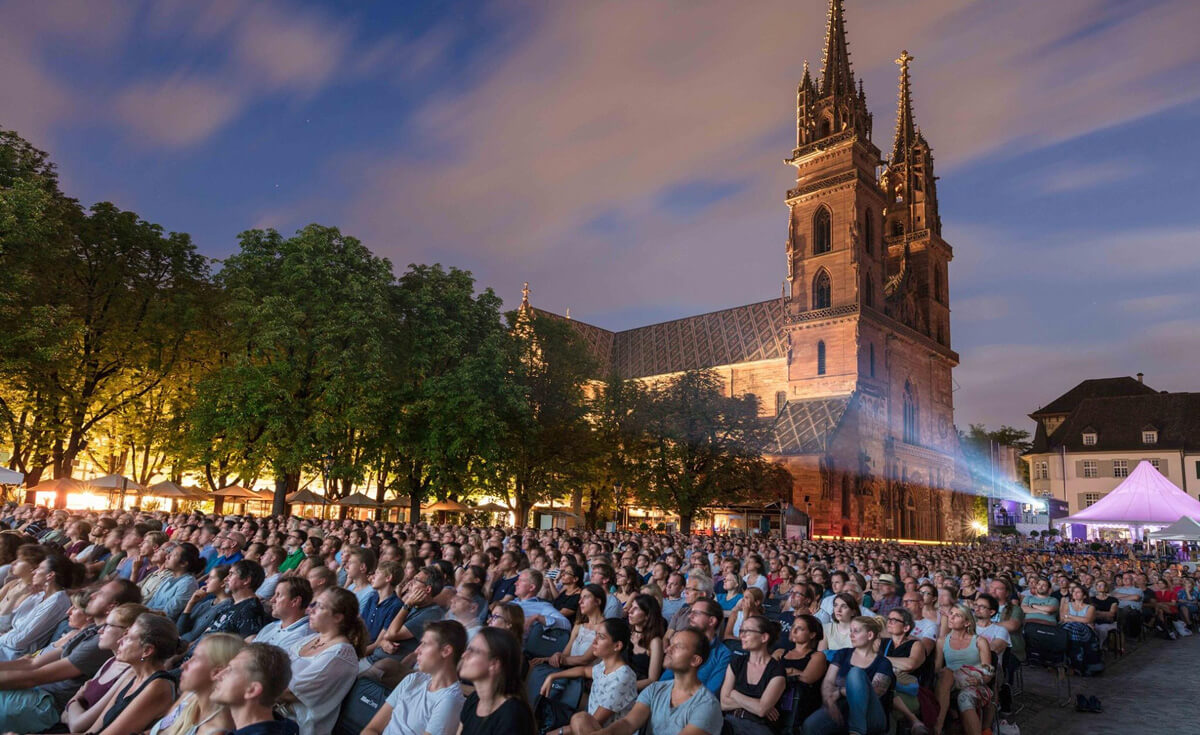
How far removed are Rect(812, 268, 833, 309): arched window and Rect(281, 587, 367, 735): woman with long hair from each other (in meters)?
56.3

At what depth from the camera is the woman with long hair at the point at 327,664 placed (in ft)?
16.1

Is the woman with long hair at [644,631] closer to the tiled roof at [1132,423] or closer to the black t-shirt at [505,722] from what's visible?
the black t-shirt at [505,722]

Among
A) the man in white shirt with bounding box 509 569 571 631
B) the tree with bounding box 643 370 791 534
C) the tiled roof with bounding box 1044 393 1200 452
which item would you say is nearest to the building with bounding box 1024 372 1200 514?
the tiled roof with bounding box 1044 393 1200 452

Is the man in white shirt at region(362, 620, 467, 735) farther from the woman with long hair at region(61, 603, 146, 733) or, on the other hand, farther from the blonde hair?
the woman with long hair at region(61, 603, 146, 733)

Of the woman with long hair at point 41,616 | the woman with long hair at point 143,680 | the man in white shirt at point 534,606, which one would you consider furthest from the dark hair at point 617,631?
the woman with long hair at point 41,616

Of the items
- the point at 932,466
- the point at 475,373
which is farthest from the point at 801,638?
the point at 932,466

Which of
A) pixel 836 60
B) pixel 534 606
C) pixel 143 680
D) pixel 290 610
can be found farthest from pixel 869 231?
pixel 143 680


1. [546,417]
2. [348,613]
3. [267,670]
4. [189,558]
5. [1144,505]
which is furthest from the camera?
[546,417]

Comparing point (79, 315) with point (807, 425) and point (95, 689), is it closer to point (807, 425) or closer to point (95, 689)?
point (95, 689)

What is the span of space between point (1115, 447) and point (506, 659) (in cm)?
7076

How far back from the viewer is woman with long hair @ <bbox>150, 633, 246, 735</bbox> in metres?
3.88

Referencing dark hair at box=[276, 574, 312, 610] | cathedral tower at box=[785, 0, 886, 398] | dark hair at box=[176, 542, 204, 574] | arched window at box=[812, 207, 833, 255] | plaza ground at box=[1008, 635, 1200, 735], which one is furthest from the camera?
arched window at box=[812, 207, 833, 255]

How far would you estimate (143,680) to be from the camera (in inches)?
184

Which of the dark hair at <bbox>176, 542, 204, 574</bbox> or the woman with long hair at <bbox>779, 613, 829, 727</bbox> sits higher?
the dark hair at <bbox>176, 542, 204, 574</bbox>
